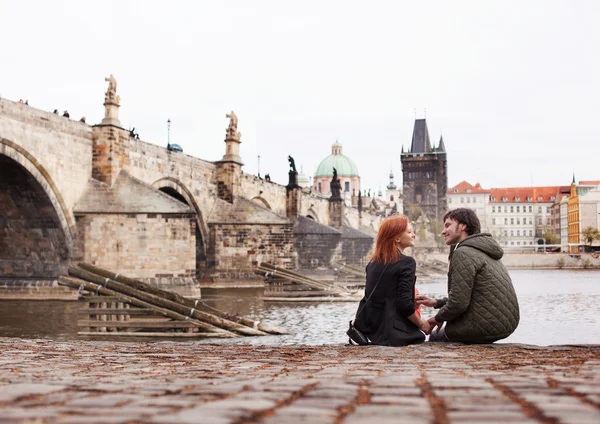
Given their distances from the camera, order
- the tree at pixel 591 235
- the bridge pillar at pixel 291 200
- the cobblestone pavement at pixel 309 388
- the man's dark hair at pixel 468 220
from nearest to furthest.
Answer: the cobblestone pavement at pixel 309 388 → the man's dark hair at pixel 468 220 → the bridge pillar at pixel 291 200 → the tree at pixel 591 235

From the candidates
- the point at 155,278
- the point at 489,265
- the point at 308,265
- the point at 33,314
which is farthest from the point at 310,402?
the point at 308,265

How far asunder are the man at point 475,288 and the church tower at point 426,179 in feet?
379

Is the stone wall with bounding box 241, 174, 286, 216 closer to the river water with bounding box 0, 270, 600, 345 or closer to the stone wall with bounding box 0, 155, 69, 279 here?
the river water with bounding box 0, 270, 600, 345

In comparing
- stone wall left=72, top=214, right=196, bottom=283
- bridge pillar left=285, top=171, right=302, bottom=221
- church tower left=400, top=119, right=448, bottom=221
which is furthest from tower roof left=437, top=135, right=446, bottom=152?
stone wall left=72, top=214, right=196, bottom=283

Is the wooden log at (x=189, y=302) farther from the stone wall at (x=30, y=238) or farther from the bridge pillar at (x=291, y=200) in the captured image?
the bridge pillar at (x=291, y=200)

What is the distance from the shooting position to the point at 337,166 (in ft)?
451

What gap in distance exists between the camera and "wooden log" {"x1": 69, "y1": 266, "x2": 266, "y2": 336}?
493 inches

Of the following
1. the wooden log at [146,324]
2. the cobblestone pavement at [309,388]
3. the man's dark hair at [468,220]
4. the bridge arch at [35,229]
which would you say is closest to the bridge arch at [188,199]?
the bridge arch at [35,229]

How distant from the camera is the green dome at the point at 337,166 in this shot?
447 ft

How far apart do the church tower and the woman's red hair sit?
11560 centimetres

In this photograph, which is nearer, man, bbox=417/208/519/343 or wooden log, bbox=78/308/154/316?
man, bbox=417/208/519/343

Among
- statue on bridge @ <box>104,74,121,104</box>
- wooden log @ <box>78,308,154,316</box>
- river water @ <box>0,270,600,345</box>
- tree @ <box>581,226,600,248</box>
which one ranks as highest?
statue on bridge @ <box>104,74,121,104</box>

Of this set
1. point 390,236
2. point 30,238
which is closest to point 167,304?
point 390,236

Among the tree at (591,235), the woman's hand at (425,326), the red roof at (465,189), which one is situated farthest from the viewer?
the red roof at (465,189)
